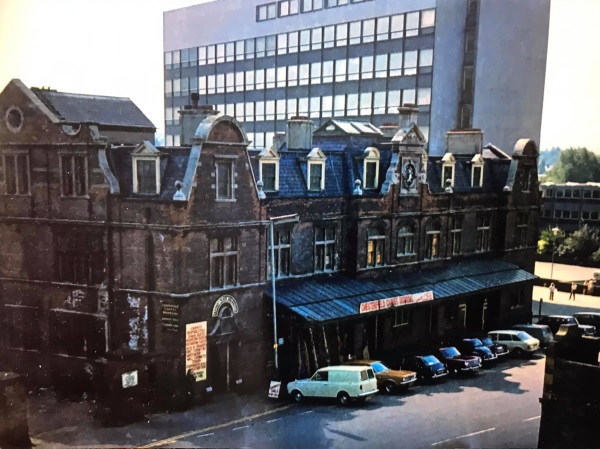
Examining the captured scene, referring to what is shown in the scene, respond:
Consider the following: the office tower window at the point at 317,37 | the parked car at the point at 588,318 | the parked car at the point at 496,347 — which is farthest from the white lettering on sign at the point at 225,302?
the parked car at the point at 588,318

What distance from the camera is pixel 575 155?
18.3 meters

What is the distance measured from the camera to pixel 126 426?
15.8 meters

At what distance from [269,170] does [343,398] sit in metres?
8.04

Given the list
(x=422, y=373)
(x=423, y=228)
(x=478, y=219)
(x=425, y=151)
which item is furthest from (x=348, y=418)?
(x=478, y=219)

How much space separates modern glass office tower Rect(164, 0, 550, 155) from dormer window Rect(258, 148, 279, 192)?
1223 millimetres

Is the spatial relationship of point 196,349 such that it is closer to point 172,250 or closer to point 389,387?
point 172,250

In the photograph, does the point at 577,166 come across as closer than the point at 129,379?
No

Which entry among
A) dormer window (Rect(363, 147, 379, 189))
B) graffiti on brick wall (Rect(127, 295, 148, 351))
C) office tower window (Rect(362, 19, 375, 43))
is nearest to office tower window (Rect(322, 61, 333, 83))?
office tower window (Rect(362, 19, 375, 43))

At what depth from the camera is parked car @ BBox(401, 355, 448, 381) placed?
2084 cm

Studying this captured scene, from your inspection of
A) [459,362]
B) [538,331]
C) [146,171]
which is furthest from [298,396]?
[538,331]

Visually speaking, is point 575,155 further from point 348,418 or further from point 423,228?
point 348,418

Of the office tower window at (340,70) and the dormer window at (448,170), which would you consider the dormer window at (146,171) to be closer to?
the office tower window at (340,70)

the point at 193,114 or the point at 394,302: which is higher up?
the point at 193,114

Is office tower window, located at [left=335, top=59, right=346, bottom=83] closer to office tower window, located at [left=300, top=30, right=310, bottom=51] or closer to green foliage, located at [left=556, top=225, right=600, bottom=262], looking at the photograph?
office tower window, located at [left=300, top=30, right=310, bottom=51]
